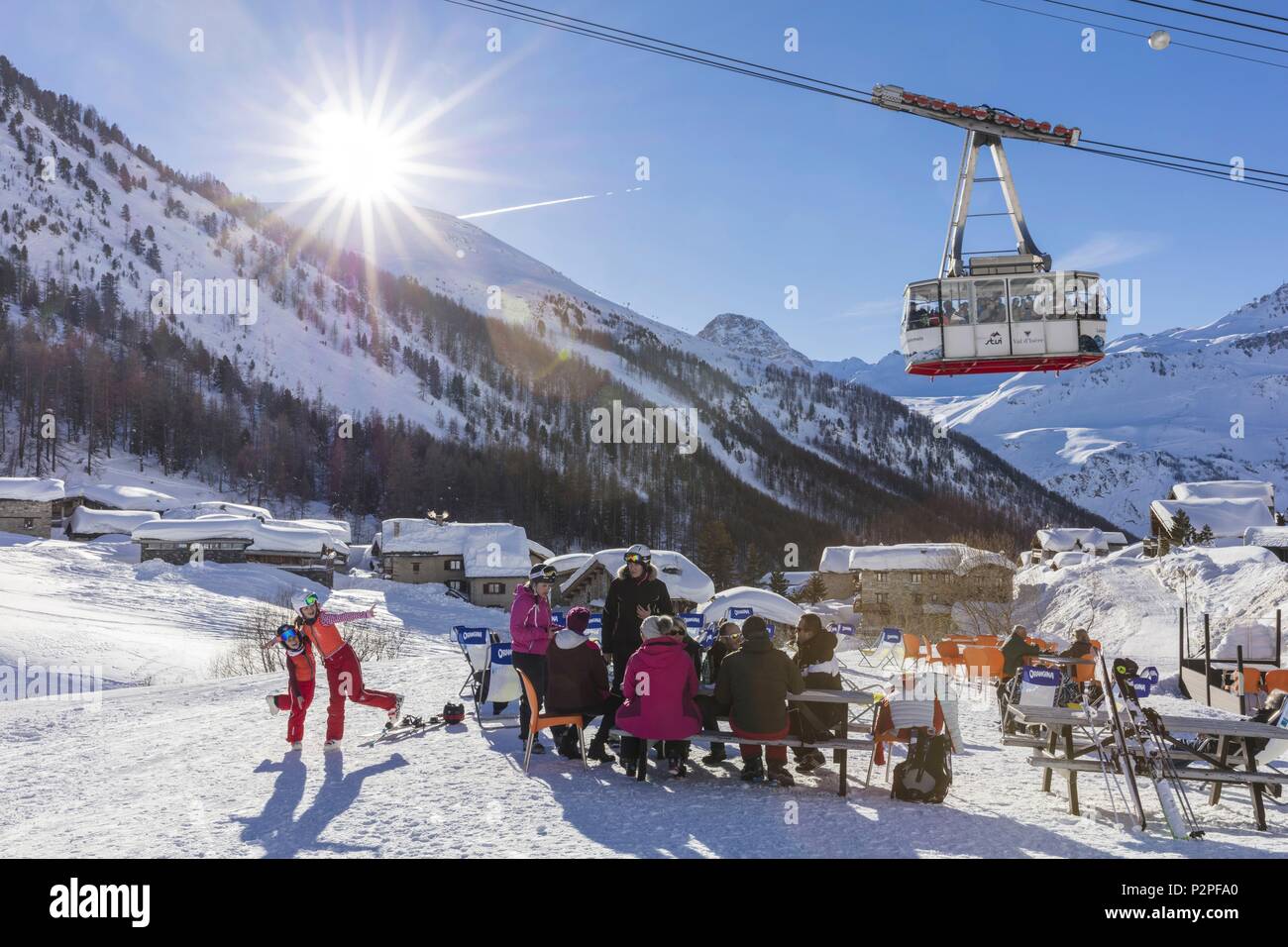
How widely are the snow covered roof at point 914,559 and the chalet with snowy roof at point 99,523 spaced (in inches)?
2067

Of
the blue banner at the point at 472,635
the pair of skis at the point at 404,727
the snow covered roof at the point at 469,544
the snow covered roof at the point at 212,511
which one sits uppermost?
the snow covered roof at the point at 212,511

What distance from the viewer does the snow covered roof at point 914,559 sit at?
4859 centimetres

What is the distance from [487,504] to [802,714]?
103483mm

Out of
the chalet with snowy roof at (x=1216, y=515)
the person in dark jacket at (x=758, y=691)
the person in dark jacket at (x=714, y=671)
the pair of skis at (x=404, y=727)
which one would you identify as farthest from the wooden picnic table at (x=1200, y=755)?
the chalet with snowy roof at (x=1216, y=515)

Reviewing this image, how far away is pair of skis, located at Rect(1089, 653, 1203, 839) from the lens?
586cm

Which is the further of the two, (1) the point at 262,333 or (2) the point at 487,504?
(1) the point at 262,333

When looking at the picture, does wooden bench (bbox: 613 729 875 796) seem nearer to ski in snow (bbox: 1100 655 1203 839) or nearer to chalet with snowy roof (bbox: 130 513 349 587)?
ski in snow (bbox: 1100 655 1203 839)

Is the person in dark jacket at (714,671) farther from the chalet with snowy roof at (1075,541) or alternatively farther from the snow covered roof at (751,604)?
the chalet with snowy roof at (1075,541)

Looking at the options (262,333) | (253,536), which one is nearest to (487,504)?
(253,536)

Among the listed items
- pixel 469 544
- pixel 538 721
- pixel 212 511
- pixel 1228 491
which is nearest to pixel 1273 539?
pixel 1228 491

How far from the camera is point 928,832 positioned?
19.2 feet

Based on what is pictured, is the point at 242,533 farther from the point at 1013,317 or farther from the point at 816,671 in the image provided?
the point at 816,671

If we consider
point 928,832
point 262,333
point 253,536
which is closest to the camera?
point 928,832
